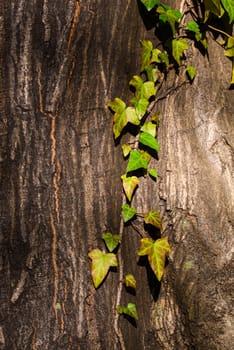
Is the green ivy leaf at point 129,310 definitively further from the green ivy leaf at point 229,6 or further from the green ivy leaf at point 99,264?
the green ivy leaf at point 229,6

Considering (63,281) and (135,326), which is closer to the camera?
(63,281)

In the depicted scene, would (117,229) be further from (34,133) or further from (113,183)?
(34,133)

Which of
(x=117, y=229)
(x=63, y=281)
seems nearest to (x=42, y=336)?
(x=63, y=281)

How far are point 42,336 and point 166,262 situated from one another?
597mm

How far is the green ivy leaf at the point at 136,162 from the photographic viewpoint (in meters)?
Result: 1.84

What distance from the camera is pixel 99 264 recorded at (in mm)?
1827

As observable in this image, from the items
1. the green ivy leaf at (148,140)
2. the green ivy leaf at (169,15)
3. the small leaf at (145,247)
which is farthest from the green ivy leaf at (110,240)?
the green ivy leaf at (169,15)

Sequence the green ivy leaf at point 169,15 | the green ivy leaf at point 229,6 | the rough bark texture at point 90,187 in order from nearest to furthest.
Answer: the rough bark texture at point 90,187 < the green ivy leaf at point 169,15 < the green ivy leaf at point 229,6

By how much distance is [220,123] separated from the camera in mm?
1985

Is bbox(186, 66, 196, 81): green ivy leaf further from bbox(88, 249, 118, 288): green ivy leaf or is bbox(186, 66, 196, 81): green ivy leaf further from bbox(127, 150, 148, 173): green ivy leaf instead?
bbox(88, 249, 118, 288): green ivy leaf

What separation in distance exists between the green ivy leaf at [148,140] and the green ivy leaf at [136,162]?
2.2 inches

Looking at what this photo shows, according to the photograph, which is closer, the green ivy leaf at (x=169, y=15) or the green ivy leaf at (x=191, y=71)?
the green ivy leaf at (x=169, y=15)

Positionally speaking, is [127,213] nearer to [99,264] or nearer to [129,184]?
[129,184]

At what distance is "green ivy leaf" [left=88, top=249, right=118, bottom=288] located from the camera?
1.82m
